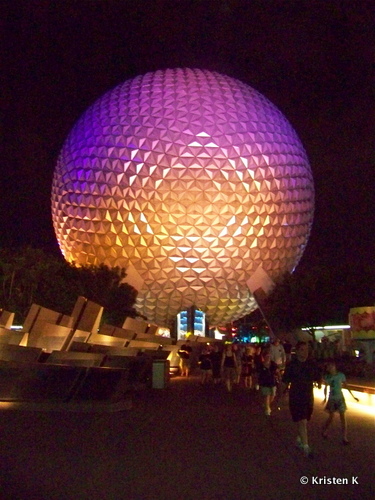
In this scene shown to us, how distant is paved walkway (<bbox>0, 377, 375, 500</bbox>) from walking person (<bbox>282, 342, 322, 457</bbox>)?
0.40 meters

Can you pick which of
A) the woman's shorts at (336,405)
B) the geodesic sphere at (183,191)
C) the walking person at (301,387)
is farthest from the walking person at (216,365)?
the geodesic sphere at (183,191)

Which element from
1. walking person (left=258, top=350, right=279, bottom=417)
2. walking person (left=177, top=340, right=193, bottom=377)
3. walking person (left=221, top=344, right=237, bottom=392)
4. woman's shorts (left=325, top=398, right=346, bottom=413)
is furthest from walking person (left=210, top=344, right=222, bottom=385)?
woman's shorts (left=325, top=398, right=346, bottom=413)

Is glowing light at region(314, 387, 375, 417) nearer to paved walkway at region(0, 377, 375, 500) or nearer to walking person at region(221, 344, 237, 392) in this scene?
paved walkway at region(0, 377, 375, 500)

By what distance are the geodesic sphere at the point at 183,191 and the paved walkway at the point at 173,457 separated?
2584 centimetres

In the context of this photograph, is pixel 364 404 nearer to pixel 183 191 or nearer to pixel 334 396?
pixel 334 396

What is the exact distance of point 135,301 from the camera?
134 ft

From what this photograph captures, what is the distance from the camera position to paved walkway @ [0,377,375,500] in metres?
6.50

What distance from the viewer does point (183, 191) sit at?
38344mm

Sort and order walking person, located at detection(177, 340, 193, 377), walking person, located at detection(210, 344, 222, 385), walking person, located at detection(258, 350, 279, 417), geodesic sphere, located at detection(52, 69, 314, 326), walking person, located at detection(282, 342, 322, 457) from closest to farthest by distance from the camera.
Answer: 1. walking person, located at detection(282, 342, 322, 457)
2. walking person, located at detection(258, 350, 279, 417)
3. walking person, located at detection(210, 344, 222, 385)
4. walking person, located at detection(177, 340, 193, 377)
5. geodesic sphere, located at detection(52, 69, 314, 326)

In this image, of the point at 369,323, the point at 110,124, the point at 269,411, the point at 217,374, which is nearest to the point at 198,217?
the point at 110,124

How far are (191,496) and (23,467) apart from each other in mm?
2006

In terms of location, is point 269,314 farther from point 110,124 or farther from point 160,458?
point 160,458

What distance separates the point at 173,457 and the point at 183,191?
30498 millimetres

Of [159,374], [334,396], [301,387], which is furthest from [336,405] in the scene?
[159,374]
